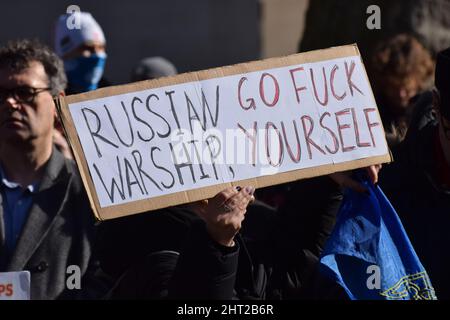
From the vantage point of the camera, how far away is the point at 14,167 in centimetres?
449

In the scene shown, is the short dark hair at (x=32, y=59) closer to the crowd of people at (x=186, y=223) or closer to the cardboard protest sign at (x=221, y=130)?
the crowd of people at (x=186, y=223)

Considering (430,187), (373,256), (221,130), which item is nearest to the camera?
(221,130)

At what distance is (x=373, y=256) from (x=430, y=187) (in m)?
0.29

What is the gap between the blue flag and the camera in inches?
131

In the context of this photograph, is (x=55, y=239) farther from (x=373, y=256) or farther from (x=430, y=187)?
(x=430, y=187)

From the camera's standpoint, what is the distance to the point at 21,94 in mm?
4422

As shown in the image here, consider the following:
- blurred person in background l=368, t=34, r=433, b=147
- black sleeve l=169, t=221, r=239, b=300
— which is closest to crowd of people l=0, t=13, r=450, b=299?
black sleeve l=169, t=221, r=239, b=300

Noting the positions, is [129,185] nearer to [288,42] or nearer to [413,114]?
[413,114]

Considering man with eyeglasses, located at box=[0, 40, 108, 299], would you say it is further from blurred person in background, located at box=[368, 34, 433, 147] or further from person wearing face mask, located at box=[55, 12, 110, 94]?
blurred person in background, located at box=[368, 34, 433, 147]

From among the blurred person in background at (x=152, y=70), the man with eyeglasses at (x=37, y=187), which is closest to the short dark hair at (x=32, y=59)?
the man with eyeglasses at (x=37, y=187)

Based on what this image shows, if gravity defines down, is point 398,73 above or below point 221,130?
above

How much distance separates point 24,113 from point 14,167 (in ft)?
0.74

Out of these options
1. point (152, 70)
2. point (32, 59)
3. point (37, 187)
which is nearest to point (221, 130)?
point (37, 187)
